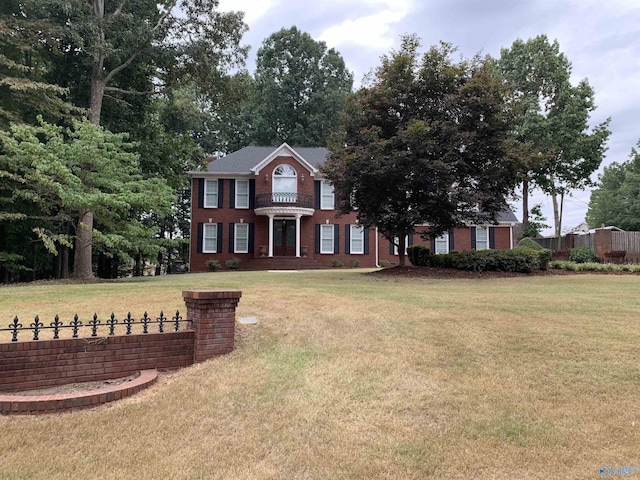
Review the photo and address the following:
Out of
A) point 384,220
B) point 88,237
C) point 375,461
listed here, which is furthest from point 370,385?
point 88,237

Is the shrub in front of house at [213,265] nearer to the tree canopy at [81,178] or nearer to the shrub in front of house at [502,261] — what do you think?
the tree canopy at [81,178]

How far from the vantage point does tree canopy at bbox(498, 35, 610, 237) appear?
27.6 meters

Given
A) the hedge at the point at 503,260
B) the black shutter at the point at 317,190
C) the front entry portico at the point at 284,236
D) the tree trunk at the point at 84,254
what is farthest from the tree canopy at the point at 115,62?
the hedge at the point at 503,260

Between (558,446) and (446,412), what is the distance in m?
0.85

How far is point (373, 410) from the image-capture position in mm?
3750

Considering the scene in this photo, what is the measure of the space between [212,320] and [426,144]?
9894 mm

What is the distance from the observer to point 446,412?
3.70 meters

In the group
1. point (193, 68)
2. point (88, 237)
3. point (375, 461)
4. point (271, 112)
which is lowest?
point (375, 461)

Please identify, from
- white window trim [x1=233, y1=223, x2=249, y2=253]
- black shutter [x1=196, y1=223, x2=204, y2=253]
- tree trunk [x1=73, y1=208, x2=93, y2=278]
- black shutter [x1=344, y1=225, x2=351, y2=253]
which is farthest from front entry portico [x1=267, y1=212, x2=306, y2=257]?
tree trunk [x1=73, y1=208, x2=93, y2=278]

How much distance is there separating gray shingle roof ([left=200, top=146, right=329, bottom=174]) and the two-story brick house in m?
0.07

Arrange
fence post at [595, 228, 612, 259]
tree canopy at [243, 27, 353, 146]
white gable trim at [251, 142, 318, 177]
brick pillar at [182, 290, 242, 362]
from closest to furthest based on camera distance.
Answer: brick pillar at [182, 290, 242, 362], fence post at [595, 228, 612, 259], white gable trim at [251, 142, 318, 177], tree canopy at [243, 27, 353, 146]

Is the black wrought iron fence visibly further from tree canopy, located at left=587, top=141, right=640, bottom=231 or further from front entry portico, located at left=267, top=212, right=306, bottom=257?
tree canopy, located at left=587, top=141, right=640, bottom=231

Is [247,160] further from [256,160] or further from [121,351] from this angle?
[121,351]

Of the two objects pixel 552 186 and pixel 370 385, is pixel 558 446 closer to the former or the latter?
pixel 370 385
